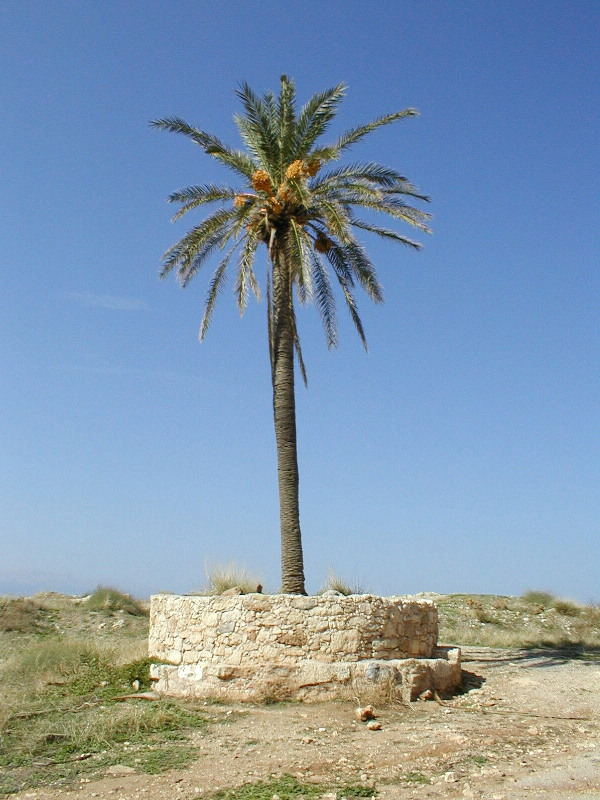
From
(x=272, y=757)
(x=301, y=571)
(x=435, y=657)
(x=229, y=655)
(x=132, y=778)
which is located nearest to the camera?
(x=132, y=778)

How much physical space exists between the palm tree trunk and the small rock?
3.72m

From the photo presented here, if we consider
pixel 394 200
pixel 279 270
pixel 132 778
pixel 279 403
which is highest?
pixel 394 200

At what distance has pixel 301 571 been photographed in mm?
13031

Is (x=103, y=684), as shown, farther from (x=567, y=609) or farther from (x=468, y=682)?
(x=567, y=609)

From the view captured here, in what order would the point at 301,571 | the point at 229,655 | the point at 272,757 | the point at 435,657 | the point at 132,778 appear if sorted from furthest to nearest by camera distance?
the point at 301,571 → the point at 435,657 → the point at 229,655 → the point at 272,757 → the point at 132,778

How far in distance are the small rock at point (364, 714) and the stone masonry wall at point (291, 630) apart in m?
0.97

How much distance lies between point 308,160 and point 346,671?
9.56 m

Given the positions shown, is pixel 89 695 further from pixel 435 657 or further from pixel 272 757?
pixel 435 657

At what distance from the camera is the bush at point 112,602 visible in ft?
73.4

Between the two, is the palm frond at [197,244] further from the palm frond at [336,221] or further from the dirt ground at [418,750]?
the dirt ground at [418,750]

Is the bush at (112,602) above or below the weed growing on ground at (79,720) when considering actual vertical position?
above

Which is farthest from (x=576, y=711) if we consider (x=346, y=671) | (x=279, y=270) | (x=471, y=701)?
(x=279, y=270)

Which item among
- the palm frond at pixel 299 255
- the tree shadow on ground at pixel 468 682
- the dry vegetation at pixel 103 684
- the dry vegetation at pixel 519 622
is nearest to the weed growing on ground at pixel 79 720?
the dry vegetation at pixel 103 684

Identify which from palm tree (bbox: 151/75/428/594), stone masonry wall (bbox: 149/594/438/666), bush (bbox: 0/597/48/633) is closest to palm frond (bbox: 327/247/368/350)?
palm tree (bbox: 151/75/428/594)
